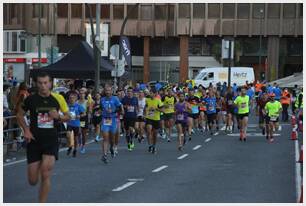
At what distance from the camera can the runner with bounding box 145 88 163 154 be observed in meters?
20.8

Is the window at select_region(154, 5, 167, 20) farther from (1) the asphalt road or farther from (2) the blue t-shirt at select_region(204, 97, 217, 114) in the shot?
(1) the asphalt road

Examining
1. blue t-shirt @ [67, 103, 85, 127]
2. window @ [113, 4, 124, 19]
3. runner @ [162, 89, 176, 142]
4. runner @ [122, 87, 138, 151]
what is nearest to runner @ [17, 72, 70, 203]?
blue t-shirt @ [67, 103, 85, 127]

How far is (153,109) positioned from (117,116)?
12.3 ft

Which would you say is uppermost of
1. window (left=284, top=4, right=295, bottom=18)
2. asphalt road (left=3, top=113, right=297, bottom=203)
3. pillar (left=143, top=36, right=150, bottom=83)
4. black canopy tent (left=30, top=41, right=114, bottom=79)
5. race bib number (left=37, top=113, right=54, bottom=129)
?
window (left=284, top=4, right=295, bottom=18)

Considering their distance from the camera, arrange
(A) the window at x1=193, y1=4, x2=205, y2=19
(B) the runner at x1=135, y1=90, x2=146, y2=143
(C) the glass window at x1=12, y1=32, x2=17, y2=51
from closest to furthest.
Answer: (B) the runner at x1=135, y1=90, x2=146, y2=143 < (C) the glass window at x1=12, y1=32, x2=17, y2=51 < (A) the window at x1=193, y1=4, x2=205, y2=19

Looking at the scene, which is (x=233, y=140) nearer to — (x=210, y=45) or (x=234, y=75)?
(x=234, y=75)

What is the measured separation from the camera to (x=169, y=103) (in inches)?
947

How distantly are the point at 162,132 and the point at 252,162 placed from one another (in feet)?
33.6

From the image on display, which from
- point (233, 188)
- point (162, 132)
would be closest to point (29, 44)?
point (162, 132)

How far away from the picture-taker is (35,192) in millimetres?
12148

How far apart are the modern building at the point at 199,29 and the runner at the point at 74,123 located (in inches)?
2248

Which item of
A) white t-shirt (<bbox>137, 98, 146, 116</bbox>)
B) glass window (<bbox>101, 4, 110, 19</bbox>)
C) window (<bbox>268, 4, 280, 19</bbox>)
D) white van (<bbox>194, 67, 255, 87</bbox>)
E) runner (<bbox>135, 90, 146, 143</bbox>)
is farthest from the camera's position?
glass window (<bbox>101, 4, 110, 19</bbox>)

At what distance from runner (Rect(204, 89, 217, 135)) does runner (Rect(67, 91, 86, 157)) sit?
950 cm

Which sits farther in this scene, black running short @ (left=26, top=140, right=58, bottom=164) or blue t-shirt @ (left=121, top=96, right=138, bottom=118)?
blue t-shirt @ (left=121, top=96, right=138, bottom=118)
